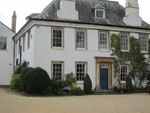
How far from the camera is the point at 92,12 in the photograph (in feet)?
83.7

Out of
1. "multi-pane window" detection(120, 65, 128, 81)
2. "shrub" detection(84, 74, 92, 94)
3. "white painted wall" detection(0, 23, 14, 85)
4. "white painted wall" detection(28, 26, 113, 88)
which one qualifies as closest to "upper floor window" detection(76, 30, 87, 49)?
"white painted wall" detection(28, 26, 113, 88)

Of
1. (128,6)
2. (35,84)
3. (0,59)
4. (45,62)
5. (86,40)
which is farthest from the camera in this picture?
(0,59)

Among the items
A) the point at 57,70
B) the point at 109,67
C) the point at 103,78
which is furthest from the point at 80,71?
the point at 109,67

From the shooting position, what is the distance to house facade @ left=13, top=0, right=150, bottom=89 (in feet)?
72.6

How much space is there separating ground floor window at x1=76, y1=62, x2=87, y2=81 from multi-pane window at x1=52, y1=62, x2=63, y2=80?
1595 mm

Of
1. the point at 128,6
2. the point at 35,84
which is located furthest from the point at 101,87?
the point at 128,6

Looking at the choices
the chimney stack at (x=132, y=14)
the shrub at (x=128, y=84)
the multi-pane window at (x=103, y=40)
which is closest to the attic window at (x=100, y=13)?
the multi-pane window at (x=103, y=40)

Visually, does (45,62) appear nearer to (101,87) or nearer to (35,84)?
(35,84)

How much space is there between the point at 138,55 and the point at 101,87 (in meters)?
5.02

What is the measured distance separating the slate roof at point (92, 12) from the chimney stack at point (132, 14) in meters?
0.68

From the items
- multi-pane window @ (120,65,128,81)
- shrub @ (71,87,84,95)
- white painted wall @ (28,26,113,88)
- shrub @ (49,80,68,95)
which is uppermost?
white painted wall @ (28,26,113,88)

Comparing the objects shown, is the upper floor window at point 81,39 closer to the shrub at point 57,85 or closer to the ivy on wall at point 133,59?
the ivy on wall at point 133,59

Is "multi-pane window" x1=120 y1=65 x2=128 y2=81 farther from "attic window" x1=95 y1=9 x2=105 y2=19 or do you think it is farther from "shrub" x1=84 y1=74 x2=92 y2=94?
"attic window" x1=95 y1=9 x2=105 y2=19

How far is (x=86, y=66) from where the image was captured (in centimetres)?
2327
